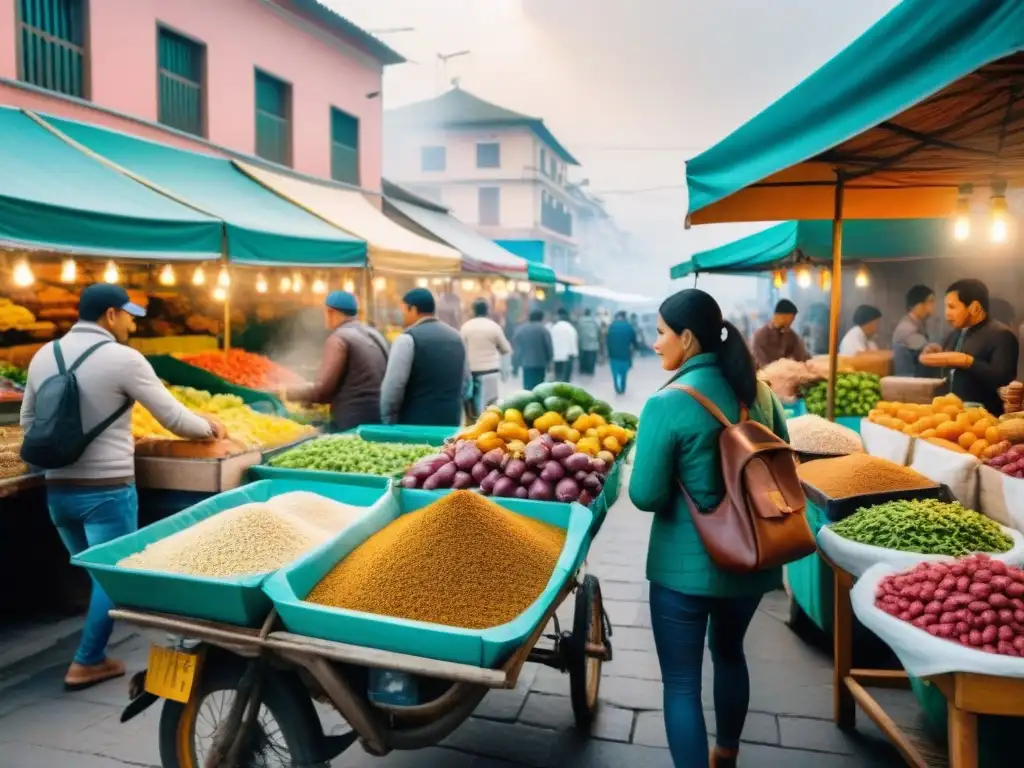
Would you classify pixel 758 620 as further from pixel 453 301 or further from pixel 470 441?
pixel 453 301

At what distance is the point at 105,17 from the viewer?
9.45 m

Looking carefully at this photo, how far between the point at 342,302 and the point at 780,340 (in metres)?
5.47

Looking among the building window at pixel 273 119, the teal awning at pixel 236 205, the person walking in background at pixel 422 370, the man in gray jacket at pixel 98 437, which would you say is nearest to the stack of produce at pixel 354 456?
the person walking in background at pixel 422 370

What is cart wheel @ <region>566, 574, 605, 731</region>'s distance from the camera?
368cm

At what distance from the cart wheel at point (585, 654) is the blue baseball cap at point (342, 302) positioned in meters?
3.44

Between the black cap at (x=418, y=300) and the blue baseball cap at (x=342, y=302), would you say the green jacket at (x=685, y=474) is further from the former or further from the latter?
the blue baseball cap at (x=342, y=302)

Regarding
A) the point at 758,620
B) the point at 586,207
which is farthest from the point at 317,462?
the point at 586,207

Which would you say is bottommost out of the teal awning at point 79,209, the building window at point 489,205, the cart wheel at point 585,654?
the cart wheel at point 585,654

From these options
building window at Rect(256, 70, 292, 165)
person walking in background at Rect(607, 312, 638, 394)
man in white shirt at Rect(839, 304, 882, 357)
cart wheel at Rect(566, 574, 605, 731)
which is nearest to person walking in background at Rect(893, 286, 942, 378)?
man in white shirt at Rect(839, 304, 882, 357)

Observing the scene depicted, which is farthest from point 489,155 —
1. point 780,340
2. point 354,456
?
point 354,456

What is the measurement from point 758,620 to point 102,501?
13.8 ft

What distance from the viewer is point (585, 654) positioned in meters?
3.71

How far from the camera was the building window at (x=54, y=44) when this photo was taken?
8484 mm

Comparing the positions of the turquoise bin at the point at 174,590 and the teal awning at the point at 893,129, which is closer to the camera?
the teal awning at the point at 893,129
